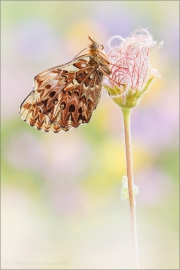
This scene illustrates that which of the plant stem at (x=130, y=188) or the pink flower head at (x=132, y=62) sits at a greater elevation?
the pink flower head at (x=132, y=62)

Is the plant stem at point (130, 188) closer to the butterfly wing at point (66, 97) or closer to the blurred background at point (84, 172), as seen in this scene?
the butterfly wing at point (66, 97)

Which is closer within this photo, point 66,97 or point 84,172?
point 66,97

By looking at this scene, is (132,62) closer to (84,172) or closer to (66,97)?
(66,97)

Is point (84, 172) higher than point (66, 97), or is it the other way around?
point (66, 97)

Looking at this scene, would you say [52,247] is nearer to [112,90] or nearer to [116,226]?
[116,226]

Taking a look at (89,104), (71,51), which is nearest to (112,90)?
(89,104)

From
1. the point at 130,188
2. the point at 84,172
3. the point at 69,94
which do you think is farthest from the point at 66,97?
the point at 84,172

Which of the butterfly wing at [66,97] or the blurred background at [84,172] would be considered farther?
the blurred background at [84,172]

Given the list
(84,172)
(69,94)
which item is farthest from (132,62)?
(84,172)

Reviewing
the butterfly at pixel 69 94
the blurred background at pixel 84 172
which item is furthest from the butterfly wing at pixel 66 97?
the blurred background at pixel 84 172
